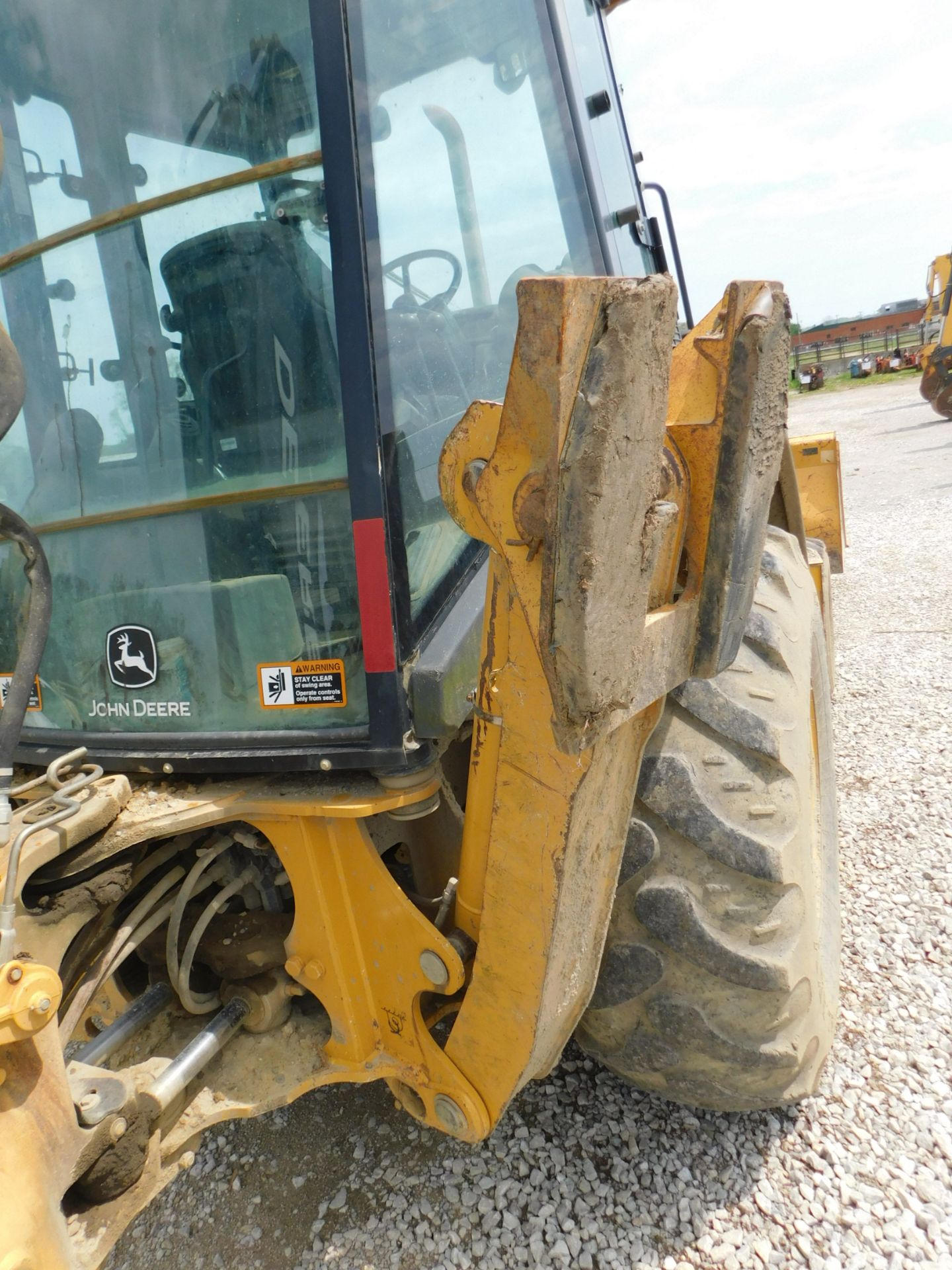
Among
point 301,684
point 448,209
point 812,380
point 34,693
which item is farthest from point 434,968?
point 812,380

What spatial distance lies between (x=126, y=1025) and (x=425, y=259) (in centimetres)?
160

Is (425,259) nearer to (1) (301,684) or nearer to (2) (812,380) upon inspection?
(1) (301,684)

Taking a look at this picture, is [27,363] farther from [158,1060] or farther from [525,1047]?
[525,1047]

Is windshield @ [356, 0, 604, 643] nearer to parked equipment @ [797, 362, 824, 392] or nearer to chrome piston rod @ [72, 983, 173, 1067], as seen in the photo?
chrome piston rod @ [72, 983, 173, 1067]

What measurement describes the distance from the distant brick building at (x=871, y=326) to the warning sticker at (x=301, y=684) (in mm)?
41838

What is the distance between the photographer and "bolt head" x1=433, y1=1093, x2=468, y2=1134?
1.67m

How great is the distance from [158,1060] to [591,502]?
4.62 ft

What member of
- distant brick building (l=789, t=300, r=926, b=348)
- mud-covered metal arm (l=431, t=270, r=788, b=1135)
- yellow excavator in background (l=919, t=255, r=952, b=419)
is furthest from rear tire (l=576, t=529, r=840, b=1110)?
distant brick building (l=789, t=300, r=926, b=348)

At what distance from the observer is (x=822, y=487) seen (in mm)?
5391

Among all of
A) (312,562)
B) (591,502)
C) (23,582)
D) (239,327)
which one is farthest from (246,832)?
(591,502)

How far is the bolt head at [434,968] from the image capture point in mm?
1627

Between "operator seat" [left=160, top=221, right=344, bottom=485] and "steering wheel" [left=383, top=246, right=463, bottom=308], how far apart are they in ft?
0.46

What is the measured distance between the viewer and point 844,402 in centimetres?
2556

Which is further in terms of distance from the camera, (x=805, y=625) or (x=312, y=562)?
(x=805, y=625)
